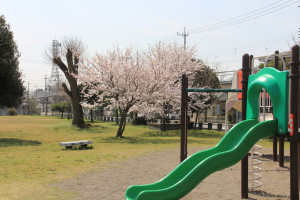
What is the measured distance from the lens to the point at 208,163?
14.4ft

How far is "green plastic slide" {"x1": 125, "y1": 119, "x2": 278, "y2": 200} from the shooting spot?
14.2 feet

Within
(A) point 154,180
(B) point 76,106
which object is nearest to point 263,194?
(A) point 154,180

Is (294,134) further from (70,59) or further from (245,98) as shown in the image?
(70,59)

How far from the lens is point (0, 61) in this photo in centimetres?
1599

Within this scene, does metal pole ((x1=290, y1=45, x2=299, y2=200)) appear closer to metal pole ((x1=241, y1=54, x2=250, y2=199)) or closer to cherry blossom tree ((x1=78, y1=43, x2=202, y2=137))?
metal pole ((x1=241, y1=54, x2=250, y2=199))

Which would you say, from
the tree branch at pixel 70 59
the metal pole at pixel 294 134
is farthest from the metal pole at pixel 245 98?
the tree branch at pixel 70 59

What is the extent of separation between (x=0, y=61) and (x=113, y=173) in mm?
11242

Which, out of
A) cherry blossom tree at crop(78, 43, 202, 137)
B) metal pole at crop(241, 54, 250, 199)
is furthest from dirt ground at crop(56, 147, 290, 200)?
cherry blossom tree at crop(78, 43, 202, 137)

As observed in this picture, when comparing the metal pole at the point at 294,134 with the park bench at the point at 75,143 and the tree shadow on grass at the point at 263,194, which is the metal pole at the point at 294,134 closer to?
the tree shadow on grass at the point at 263,194

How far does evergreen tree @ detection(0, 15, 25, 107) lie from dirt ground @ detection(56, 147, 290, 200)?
9.93 metres

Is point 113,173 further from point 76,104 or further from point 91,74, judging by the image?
point 76,104

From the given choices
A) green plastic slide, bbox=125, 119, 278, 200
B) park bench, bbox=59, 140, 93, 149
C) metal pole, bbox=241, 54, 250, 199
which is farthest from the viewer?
park bench, bbox=59, 140, 93, 149

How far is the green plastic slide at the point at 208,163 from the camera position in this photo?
4.32 meters

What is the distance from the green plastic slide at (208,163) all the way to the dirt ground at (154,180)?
96 cm
